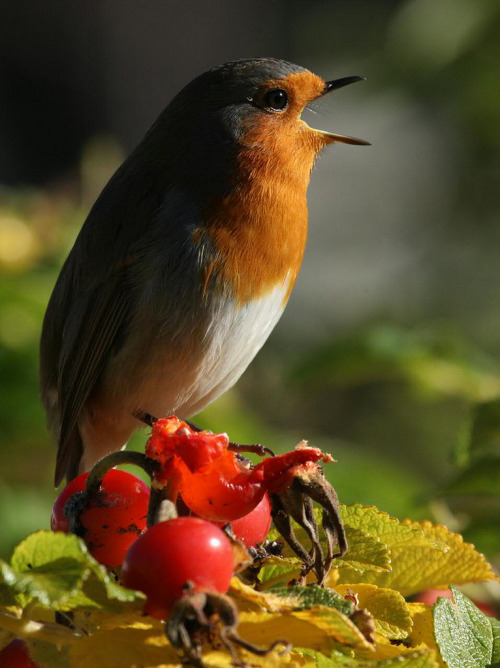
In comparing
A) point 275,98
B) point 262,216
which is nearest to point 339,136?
point 275,98

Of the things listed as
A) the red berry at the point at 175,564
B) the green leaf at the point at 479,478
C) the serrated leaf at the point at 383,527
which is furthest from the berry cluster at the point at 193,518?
the green leaf at the point at 479,478

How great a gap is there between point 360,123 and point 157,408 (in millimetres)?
7278

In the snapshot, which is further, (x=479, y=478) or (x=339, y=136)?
(x=339, y=136)

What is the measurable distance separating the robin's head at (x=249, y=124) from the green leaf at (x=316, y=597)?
1630mm

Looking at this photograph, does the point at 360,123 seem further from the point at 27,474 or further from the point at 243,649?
the point at 243,649

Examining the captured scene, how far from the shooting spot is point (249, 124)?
2.66 meters

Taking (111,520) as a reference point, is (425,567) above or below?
above

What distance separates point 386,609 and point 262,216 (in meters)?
1.41

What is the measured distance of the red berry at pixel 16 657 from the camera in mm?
1252

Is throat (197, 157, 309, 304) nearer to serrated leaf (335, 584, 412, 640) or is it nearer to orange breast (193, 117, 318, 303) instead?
orange breast (193, 117, 318, 303)

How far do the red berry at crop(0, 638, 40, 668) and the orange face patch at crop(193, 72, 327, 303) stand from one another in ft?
4.41

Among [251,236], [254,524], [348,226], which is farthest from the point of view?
[348,226]

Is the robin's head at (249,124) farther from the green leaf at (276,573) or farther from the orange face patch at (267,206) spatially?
the green leaf at (276,573)

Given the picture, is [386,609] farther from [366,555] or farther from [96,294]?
[96,294]
